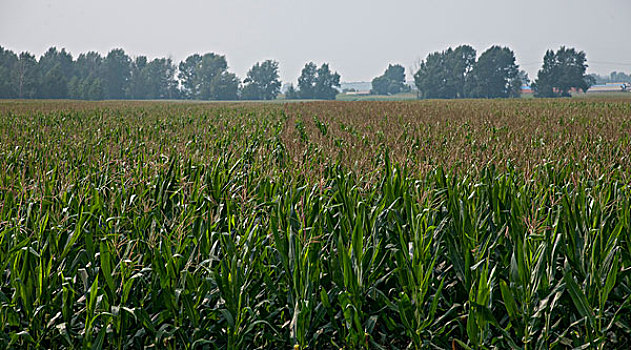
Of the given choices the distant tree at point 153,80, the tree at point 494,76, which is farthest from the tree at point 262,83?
the tree at point 494,76

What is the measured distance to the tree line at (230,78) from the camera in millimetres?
86250

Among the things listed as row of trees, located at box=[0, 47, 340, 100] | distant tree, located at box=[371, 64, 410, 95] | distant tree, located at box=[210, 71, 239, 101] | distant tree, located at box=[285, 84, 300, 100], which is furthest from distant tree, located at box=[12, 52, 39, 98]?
distant tree, located at box=[371, 64, 410, 95]

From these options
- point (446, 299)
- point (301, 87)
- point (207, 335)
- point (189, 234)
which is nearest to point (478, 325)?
point (446, 299)

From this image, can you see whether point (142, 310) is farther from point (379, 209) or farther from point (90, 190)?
point (90, 190)

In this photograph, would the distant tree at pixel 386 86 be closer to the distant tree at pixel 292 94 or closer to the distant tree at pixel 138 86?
the distant tree at pixel 292 94

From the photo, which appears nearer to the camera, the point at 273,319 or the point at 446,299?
the point at 273,319

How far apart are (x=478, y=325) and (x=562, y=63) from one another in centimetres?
9891

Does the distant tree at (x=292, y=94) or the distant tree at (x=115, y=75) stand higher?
the distant tree at (x=115, y=75)

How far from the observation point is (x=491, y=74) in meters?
93.2

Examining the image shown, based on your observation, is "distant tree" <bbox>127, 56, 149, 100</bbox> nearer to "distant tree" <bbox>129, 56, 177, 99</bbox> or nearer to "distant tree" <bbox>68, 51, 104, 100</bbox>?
"distant tree" <bbox>129, 56, 177, 99</bbox>

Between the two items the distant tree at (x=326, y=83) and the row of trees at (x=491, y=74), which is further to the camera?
the distant tree at (x=326, y=83)

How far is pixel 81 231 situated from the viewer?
3535 mm

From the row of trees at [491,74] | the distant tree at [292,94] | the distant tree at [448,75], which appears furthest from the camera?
the distant tree at [292,94]

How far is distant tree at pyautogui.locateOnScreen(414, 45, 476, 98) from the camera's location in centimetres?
9662
